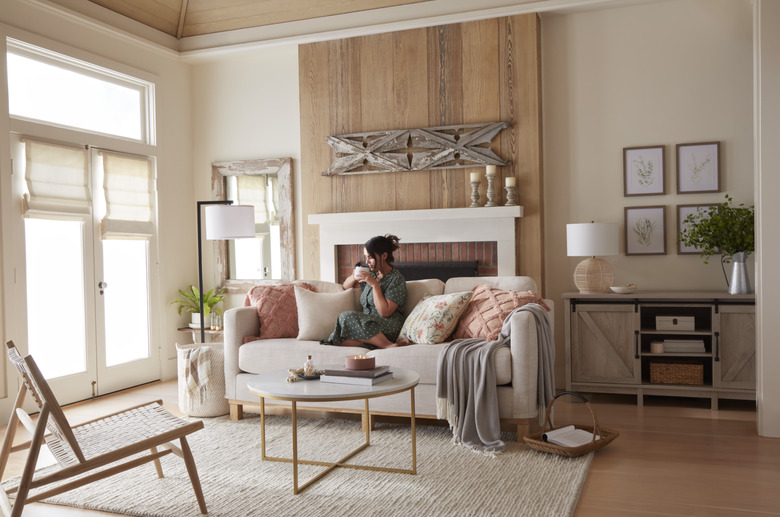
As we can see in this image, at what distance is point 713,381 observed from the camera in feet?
15.2

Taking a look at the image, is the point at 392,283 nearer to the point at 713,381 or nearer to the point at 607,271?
the point at 607,271

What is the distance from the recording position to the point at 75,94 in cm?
545

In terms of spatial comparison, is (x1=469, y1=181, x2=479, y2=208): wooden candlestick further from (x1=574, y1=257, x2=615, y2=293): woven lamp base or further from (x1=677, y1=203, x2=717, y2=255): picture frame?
(x1=677, y1=203, x2=717, y2=255): picture frame

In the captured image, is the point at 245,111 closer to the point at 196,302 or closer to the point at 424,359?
the point at 196,302

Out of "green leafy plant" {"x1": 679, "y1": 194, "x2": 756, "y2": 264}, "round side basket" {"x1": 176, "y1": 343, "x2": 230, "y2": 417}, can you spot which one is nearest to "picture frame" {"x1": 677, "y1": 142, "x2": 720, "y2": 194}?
"green leafy plant" {"x1": 679, "y1": 194, "x2": 756, "y2": 264}

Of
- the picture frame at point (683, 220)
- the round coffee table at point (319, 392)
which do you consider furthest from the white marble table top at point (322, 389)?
the picture frame at point (683, 220)

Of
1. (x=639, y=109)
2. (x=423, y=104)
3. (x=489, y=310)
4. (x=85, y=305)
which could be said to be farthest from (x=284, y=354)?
(x=639, y=109)

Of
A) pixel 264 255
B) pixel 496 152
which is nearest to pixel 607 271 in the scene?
pixel 496 152

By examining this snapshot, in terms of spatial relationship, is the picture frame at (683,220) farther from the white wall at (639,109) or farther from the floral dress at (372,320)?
the floral dress at (372,320)

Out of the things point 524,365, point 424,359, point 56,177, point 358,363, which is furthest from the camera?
point 56,177

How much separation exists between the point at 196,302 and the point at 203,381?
6.89ft

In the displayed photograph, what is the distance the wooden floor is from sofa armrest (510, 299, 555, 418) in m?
0.46

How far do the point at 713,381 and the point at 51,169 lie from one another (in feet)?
16.7

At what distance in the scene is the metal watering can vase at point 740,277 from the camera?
4.71 meters
